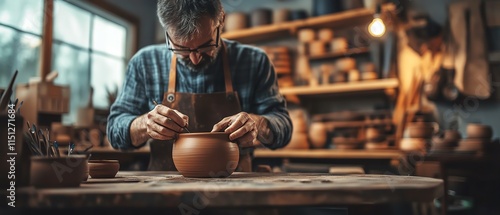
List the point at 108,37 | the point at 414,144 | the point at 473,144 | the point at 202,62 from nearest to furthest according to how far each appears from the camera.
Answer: the point at 202,62, the point at 473,144, the point at 414,144, the point at 108,37

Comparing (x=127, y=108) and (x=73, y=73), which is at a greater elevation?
(x=73, y=73)

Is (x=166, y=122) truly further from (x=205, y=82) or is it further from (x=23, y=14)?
(x=23, y=14)

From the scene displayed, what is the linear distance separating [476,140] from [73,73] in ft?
14.6

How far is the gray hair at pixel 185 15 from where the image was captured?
2008mm

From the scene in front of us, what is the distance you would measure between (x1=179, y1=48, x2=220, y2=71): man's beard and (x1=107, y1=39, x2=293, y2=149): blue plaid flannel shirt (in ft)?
0.20

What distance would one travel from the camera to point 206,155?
1666mm

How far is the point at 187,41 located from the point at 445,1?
3.65 m

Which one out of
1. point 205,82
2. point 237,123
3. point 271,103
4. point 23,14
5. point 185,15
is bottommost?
point 237,123


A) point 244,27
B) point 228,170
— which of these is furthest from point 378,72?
point 228,170

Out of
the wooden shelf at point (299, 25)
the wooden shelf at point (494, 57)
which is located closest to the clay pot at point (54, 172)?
the wooden shelf at point (299, 25)

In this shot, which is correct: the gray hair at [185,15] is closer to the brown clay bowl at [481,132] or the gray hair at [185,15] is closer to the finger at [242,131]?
the finger at [242,131]

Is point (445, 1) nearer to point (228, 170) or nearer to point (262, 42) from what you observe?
point (262, 42)

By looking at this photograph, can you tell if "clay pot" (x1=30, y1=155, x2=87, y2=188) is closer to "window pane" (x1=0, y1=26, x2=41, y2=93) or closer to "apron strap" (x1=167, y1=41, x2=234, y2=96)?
"apron strap" (x1=167, y1=41, x2=234, y2=96)

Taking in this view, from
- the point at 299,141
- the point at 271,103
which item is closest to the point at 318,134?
the point at 299,141
